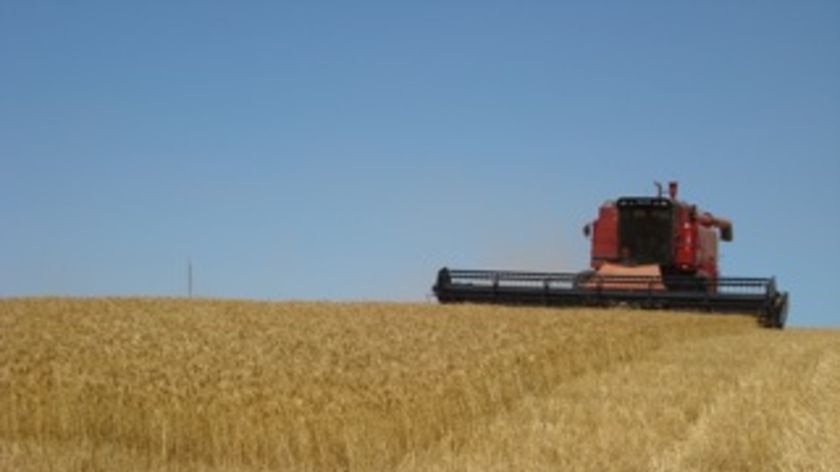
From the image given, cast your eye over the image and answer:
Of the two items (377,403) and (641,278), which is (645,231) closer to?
(641,278)

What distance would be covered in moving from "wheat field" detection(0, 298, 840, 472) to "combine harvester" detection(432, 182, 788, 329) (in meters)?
10.2

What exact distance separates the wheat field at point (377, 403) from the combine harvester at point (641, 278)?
10228mm

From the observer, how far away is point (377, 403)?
8758mm

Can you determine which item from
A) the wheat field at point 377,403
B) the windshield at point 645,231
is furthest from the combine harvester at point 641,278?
the wheat field at point 377,403

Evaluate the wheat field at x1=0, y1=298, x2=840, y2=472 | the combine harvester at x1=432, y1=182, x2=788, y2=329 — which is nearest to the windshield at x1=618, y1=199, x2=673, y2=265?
the combine harvester at x1=432, y1=182, x2=788, y2=329

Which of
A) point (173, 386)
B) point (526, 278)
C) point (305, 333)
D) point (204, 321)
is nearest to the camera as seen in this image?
point (173, 386)

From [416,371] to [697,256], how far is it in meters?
17.5

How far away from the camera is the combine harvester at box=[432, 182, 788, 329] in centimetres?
2438

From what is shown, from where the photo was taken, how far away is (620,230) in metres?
26.2

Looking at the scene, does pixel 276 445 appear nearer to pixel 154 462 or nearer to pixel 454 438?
pixel 154 462

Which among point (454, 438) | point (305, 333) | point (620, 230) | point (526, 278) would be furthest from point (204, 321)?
point (620, 230)

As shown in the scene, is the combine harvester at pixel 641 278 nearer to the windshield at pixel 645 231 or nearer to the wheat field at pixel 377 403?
the windshield at pixel 645 231

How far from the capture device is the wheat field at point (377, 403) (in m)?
8.23

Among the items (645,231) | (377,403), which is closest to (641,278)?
(645,231)
